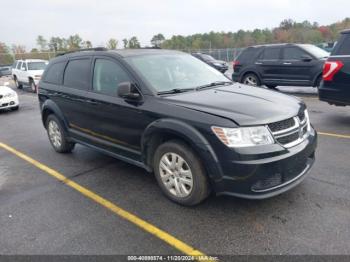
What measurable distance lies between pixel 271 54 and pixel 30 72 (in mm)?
13016

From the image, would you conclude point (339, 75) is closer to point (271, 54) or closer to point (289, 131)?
point (289, 131)

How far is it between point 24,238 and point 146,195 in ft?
4.60

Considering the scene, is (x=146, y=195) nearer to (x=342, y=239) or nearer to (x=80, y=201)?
(x=80, y=201)

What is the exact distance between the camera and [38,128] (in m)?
7.95

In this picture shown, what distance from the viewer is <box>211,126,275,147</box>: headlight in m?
2.96

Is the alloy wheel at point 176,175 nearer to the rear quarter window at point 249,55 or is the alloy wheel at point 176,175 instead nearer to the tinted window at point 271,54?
the tinted window at point 271,54

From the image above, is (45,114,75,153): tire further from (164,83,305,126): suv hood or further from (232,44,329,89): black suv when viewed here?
(232,44,329,89): black suv

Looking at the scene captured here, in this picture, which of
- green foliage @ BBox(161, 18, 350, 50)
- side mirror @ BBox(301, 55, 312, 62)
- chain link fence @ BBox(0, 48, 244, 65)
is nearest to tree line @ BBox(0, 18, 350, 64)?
green foliage @ BBox(161, 18, 350, 50)

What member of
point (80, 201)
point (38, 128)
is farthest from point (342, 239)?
point (38, 128)

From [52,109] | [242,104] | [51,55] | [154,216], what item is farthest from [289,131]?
[51,55]

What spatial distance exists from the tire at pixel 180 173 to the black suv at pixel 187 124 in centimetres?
1

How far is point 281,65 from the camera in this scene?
35.6 ft

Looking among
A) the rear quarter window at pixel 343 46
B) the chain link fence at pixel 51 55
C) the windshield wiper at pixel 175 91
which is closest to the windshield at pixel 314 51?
the rear quarter window at pixel 343 46

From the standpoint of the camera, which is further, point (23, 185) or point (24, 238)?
point (23, 185)
